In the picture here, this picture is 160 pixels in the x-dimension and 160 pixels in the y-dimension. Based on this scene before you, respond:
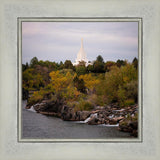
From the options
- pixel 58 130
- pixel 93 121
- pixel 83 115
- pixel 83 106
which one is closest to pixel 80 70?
pixel 83 106

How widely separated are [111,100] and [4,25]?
231 cm

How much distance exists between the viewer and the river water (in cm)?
392

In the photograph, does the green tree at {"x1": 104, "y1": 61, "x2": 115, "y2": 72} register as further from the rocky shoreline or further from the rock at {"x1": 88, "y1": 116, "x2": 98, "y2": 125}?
the rock at {"x1": 88, "y1": 116, "x2": 98, "y2": 125}

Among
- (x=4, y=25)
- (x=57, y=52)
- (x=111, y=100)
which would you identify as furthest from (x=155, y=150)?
(x=4, y=25)

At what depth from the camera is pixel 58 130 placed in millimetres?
3957

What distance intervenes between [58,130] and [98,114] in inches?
30.5

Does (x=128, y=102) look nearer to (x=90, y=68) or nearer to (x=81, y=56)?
(x=90, y=68)

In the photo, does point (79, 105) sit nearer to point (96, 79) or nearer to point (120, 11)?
point (96, 79)

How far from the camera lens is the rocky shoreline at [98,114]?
155 inches

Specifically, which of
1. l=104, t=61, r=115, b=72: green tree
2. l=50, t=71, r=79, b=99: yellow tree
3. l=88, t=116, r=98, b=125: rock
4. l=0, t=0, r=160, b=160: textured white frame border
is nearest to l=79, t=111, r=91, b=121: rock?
l=88, t=116, r=98, b=125: rock

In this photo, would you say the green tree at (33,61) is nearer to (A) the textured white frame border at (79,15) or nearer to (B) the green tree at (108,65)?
(A) the textured white frame border at (79,15)

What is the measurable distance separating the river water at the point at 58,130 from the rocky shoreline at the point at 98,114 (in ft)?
0.30

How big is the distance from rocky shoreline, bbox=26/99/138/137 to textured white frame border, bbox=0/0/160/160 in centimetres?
24

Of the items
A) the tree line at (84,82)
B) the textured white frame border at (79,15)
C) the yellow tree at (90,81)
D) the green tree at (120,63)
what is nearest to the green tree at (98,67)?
the tree line at (84,82)
